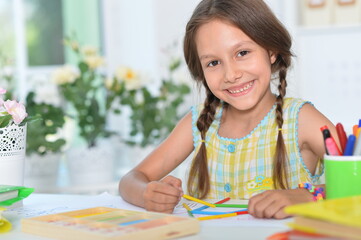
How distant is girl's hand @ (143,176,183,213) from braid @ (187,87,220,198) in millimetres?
356

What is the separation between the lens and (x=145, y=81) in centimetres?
262

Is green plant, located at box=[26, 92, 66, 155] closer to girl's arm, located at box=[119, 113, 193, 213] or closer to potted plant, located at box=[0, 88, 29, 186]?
girl's arm, located at box=[119, 113, 193, 213]

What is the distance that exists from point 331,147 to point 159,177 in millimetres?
708

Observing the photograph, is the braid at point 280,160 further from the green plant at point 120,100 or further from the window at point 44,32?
the window at point 44,32

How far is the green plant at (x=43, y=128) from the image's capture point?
2.37 m

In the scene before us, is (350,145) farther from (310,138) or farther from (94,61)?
(94,61)

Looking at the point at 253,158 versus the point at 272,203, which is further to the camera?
the point at 253,158

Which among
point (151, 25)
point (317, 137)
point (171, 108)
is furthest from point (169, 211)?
point (151, 25)

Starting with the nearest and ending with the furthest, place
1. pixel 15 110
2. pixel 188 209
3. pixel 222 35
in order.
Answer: pixel 188 209
pixel 15 110
pixel 222 35

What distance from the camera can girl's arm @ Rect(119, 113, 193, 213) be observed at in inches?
43.9

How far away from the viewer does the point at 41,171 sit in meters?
2.49

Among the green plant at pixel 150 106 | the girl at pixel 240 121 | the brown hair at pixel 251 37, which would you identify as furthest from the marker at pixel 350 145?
the green plant at pixel 150 106

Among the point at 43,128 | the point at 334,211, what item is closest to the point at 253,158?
the point at 334,211

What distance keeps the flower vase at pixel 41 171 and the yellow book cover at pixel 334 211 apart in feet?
6.18
